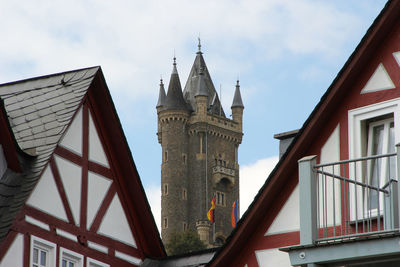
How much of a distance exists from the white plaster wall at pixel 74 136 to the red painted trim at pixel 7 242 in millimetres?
2052

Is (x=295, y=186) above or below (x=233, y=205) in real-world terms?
below

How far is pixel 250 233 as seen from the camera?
1412 centimetres

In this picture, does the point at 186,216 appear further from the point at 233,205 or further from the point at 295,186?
the point at 295,186

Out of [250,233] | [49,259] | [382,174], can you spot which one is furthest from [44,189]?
[382,174]

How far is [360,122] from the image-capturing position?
43.8ft

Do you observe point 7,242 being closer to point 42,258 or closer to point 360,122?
point 42,258

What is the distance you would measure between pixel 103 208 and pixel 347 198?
598cm

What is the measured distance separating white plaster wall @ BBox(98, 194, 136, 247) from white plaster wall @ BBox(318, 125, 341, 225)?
532 centimetres

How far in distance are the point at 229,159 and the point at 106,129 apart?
6209 inches

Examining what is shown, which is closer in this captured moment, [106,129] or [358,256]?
[358,256]

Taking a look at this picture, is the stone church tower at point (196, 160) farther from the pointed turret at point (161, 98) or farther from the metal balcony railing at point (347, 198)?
the metal balcony railing at point (347, 198)

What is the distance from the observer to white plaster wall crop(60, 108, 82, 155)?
677 inches

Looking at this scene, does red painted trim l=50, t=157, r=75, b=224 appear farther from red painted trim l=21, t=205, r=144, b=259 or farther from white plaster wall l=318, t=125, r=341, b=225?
white plaster wall l=318, t=125, r=341, b=225

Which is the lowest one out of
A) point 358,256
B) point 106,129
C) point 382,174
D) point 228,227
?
point 358,256
